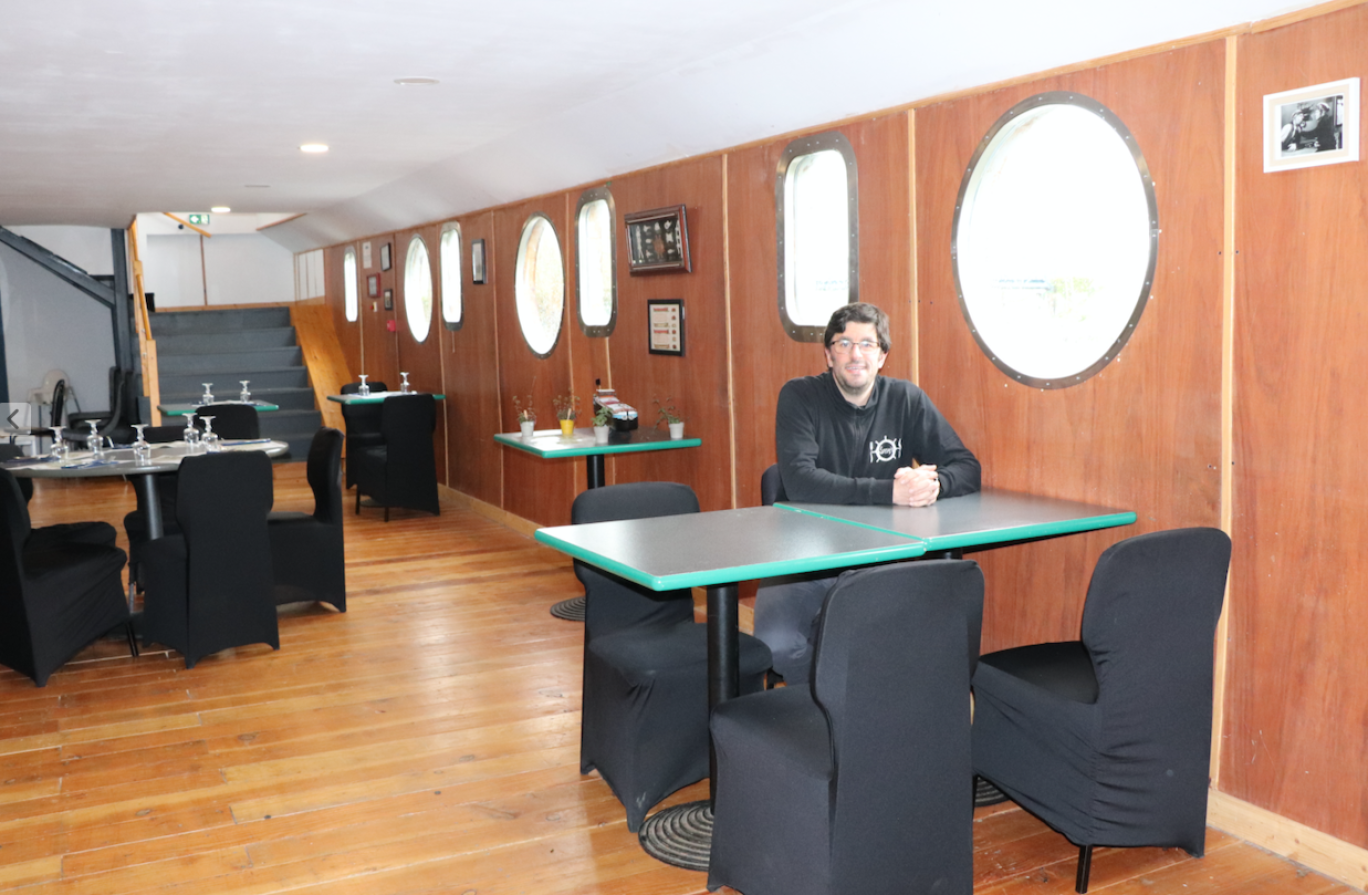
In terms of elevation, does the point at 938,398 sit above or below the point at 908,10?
below

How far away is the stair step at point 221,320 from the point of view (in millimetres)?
13797

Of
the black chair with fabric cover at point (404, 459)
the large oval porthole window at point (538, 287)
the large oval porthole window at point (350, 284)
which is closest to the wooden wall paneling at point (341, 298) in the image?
the large oval porthole window at point (350, 284)

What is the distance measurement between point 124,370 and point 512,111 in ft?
25.7

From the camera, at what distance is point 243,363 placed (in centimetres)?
1285

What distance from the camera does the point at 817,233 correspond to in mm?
5059

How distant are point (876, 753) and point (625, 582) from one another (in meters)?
1.32

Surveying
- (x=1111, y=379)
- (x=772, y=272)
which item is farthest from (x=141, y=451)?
(x=1111, y=379)

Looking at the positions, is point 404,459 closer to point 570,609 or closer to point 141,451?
point 141,451

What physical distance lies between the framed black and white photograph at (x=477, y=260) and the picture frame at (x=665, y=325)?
2.78m

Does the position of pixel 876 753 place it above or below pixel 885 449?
below

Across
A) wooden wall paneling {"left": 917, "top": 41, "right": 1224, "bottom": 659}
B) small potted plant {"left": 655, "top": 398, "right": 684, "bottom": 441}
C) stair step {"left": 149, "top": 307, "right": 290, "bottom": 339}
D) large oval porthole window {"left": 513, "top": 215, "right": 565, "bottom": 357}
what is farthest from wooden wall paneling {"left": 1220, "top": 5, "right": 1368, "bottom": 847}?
stair step {"left": 149, "top": 307, "right": 290, "bottom": 339}

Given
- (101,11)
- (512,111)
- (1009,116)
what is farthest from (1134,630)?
(512,111)

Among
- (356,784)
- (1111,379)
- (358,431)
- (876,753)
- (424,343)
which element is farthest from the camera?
(424,343)

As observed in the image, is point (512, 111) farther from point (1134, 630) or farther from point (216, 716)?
point (1134, 630)
